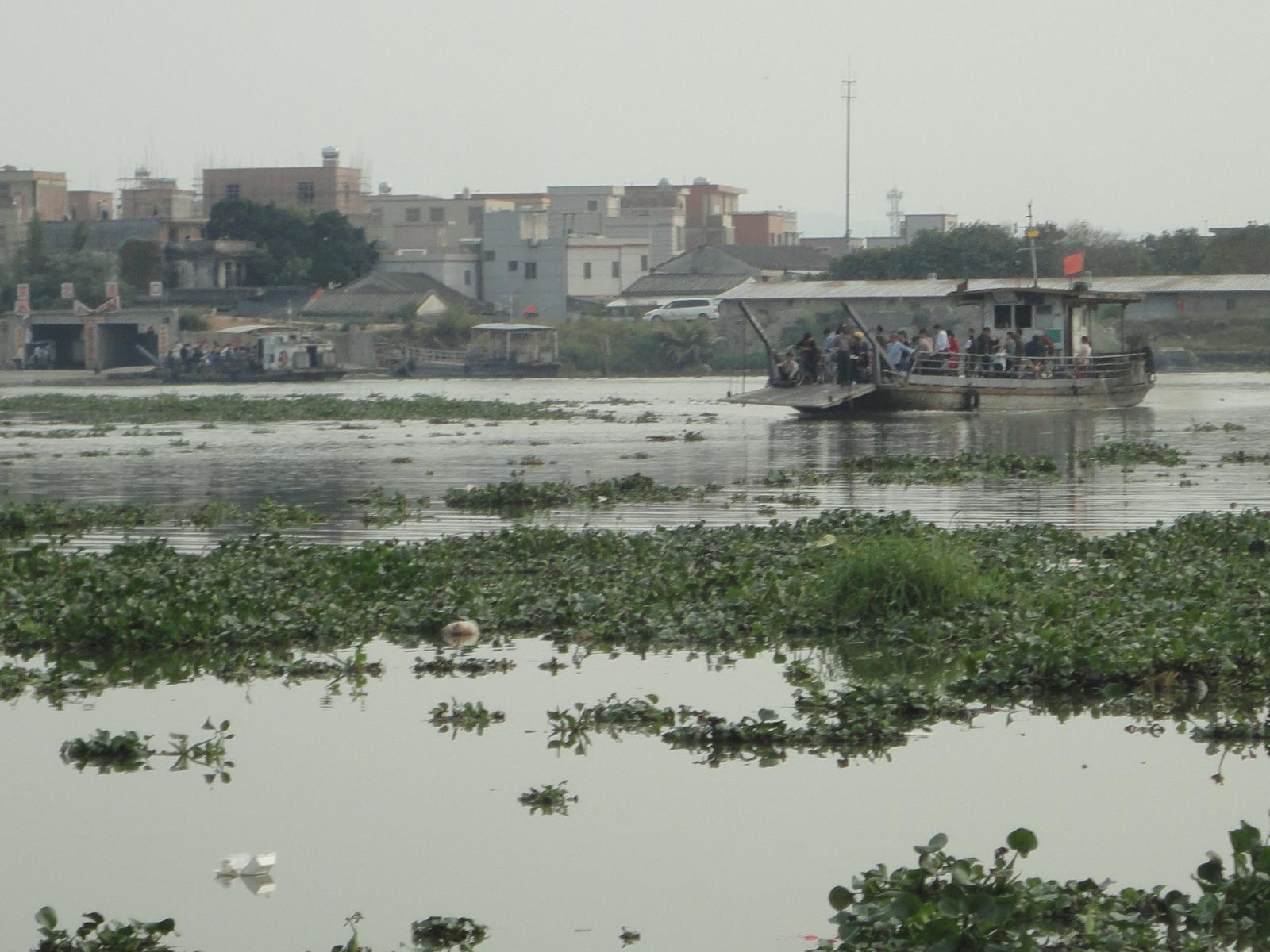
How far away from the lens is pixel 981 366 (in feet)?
120

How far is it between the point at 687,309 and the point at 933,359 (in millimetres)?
48300

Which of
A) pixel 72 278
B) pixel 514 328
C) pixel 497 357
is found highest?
pixel 72 278

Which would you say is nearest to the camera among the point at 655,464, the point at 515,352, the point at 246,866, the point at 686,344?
the point at 246,866

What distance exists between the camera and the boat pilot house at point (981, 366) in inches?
1404

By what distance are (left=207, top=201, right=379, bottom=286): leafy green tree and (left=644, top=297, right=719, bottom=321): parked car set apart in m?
15.4

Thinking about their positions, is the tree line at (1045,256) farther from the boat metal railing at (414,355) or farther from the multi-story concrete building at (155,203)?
the multi-story concrete building at (155,203)

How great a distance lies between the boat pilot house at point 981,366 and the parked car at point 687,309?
4319 centimetres

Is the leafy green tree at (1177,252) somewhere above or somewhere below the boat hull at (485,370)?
above

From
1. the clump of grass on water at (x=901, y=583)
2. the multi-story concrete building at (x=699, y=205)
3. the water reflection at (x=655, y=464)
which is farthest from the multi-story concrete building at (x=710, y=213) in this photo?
the clump of grass on water at (x=901, y=583)

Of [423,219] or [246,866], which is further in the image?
[423,219]

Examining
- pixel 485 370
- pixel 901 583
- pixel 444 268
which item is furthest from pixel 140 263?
pixel 901 583

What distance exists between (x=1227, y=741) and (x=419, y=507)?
11.1m

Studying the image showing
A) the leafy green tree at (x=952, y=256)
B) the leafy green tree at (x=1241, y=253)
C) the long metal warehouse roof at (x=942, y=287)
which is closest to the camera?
the long metal warehouse roof at (x=942, y=287)

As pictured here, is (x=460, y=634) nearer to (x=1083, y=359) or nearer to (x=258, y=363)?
(x=1083, y=359)
